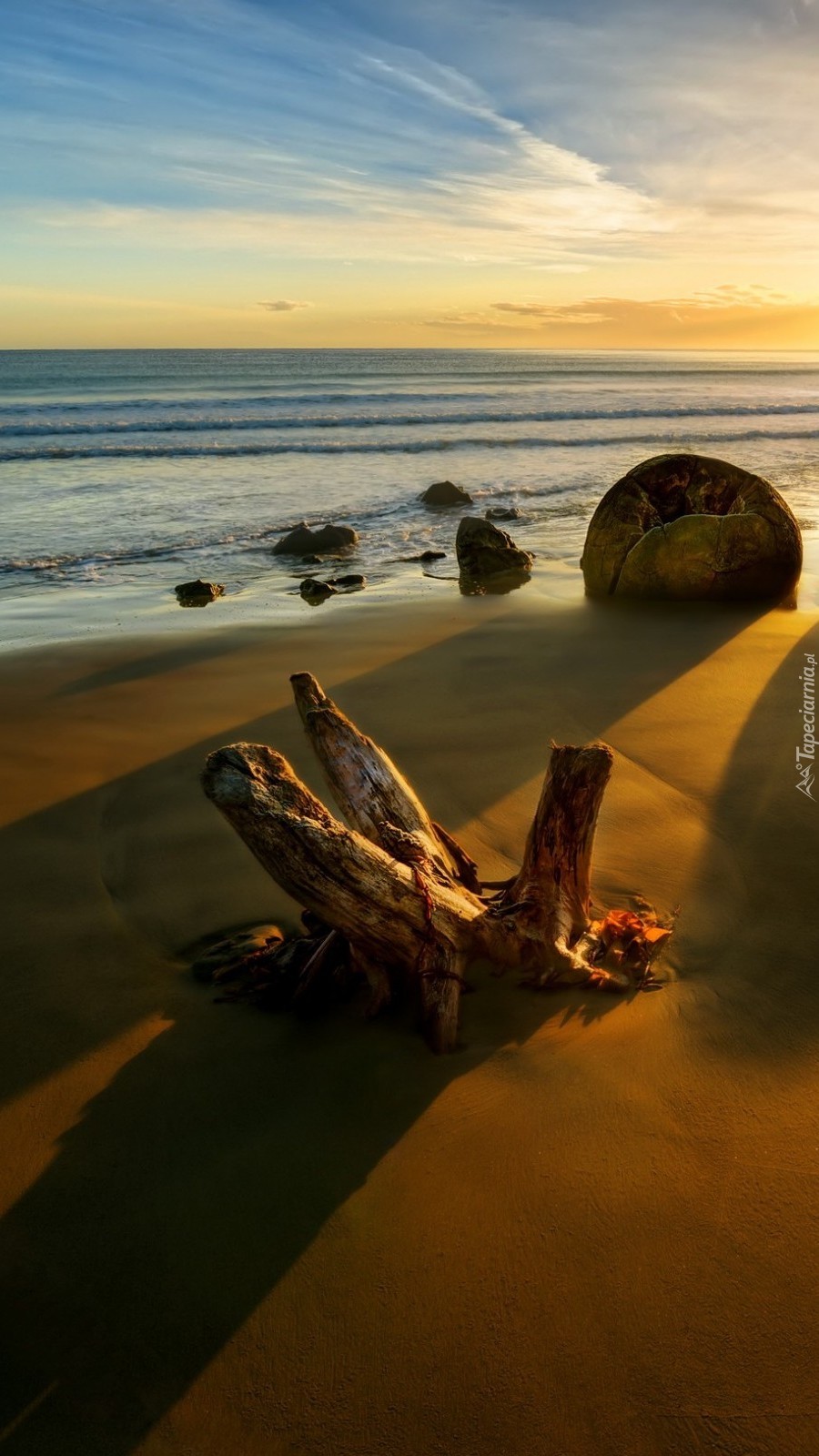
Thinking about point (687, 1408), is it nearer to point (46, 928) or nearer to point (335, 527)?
point (46, 928)

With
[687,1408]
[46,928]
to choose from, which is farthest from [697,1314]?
[46,928]

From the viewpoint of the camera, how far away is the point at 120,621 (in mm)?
8312

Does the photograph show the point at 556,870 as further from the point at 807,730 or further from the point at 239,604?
the point at 239,604

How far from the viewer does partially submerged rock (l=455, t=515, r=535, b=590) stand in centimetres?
1004

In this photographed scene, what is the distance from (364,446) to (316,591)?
50.9ft

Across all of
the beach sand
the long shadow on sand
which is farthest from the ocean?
the beach sand

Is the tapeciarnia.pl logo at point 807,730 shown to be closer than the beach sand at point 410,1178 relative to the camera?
No

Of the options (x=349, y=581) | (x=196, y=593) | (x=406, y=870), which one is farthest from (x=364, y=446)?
(x=406, y=870)

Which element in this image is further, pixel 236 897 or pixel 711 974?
pixel 236 897

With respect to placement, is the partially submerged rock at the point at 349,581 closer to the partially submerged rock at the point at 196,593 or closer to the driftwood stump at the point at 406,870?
the partially submerged rock at the point at 196,593

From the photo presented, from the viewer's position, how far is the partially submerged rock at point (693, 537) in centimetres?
830

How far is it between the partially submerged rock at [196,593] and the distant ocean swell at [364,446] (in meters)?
13.4

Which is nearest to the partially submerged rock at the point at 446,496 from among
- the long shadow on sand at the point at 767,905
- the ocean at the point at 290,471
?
the ocean at the point at 290,471

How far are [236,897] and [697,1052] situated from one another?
191cm
